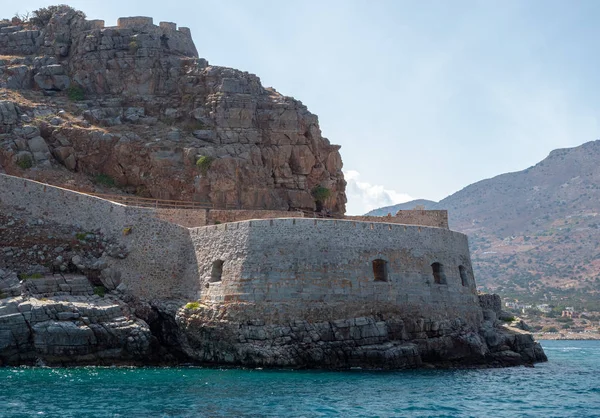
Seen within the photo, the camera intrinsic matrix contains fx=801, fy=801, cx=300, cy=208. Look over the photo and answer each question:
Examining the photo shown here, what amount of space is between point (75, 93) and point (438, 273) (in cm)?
2542

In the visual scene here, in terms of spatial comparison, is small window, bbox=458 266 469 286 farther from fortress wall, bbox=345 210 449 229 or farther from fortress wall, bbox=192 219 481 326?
fortress wall, bbox=345 210 449 229

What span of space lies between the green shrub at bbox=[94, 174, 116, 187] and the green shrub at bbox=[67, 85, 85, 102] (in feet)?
22.0

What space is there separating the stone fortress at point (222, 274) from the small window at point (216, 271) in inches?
2.0

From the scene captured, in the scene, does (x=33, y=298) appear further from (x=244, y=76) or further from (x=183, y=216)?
(x=244, y=76)

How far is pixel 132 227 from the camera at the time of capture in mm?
35688

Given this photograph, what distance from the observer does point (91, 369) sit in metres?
30.8

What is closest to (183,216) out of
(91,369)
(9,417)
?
(91,369)

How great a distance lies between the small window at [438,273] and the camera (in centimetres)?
3709

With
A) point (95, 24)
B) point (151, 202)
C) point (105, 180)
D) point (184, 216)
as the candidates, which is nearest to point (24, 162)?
point (105, 180)

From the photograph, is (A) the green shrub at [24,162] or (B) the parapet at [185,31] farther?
(B) the parapet at [185,31]

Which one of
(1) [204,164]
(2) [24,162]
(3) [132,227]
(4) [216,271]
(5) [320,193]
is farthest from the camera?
(5) [320,193]

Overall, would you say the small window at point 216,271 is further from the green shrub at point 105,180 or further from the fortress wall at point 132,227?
the green shrub at point 105,180

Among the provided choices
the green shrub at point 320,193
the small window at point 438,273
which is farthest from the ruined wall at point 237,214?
the small window at point 438,273

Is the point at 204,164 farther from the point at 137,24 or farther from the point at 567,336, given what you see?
the point at 567,336
